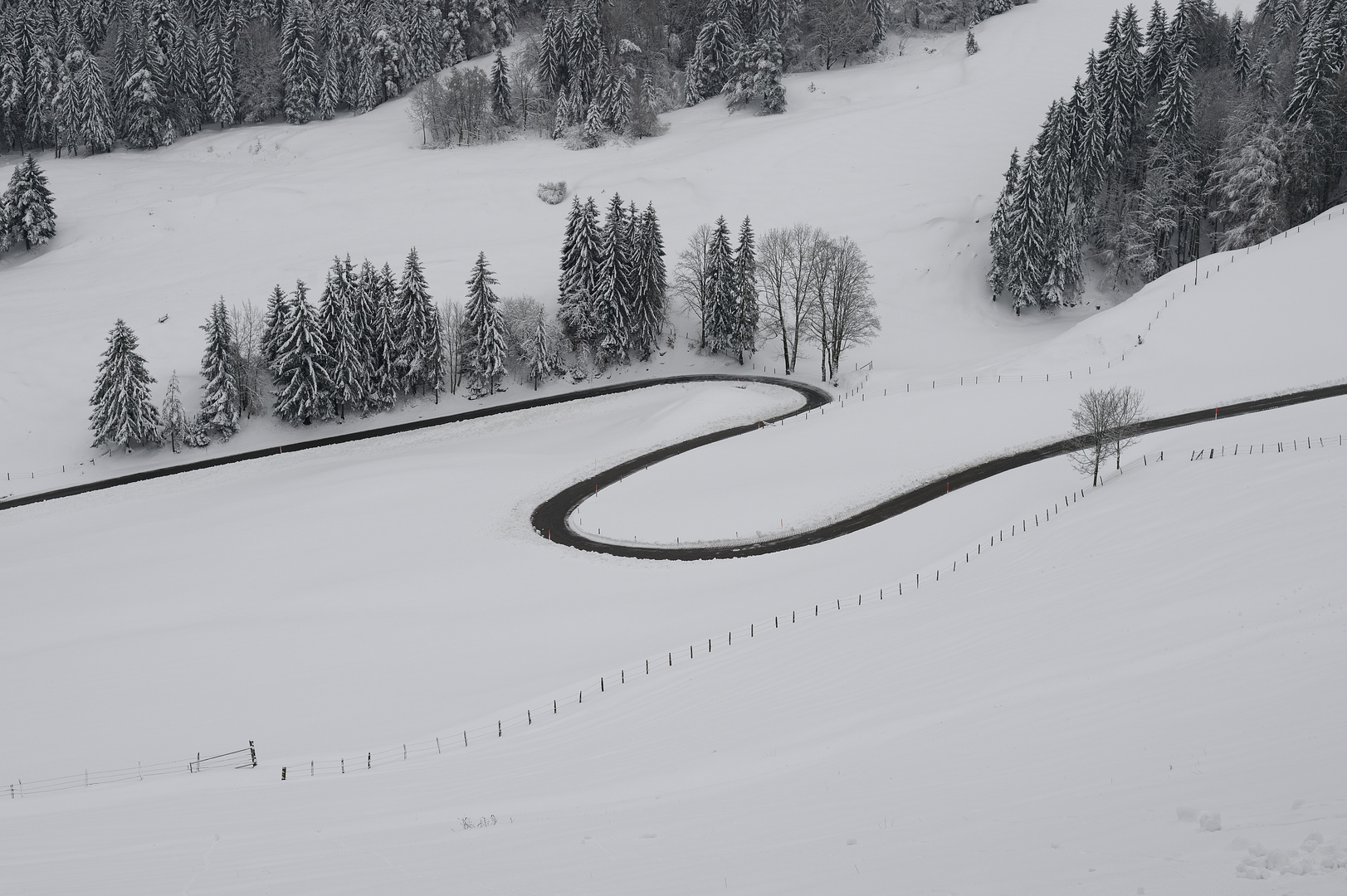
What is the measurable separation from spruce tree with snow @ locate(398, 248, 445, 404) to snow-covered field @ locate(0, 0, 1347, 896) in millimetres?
9030

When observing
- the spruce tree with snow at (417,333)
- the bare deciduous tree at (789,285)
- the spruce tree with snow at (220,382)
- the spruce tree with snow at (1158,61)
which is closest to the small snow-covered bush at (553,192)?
the spruce tree with snow at (417,333)

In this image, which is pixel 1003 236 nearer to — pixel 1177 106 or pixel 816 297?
pixel 816 297

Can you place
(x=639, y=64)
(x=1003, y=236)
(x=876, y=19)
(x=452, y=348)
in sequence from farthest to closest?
(x=876, y=19) < (x=639, y=64) < (x=1003, y=236) < (x=452, y=348)

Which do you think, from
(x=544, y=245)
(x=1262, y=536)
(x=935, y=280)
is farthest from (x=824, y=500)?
(x=544, y=245)

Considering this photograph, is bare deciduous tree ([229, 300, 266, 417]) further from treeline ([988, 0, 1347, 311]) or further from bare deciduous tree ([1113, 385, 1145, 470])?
treeline ([988, 0, 1347, 311])

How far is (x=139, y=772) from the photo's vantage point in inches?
864

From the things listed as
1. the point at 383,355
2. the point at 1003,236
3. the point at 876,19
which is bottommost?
the point at 383,355

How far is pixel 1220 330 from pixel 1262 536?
38821 millimetres

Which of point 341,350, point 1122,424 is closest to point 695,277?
point 341,350

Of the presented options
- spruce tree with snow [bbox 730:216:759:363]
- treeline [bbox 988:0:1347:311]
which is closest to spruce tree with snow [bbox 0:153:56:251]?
spruce tree with snow [bbox 730:216:759:363]

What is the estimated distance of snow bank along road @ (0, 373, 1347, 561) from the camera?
3888cm

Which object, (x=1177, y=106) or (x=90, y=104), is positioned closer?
(x=1177, y=106)

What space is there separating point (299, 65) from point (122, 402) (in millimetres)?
72310

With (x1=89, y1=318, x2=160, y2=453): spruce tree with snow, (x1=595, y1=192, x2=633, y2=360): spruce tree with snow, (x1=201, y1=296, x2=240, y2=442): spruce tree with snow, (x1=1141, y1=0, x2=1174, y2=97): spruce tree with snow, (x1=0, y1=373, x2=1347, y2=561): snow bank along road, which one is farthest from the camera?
(x1=1141, y1=0, x2=1174, y2=97): spruce tree with snow
